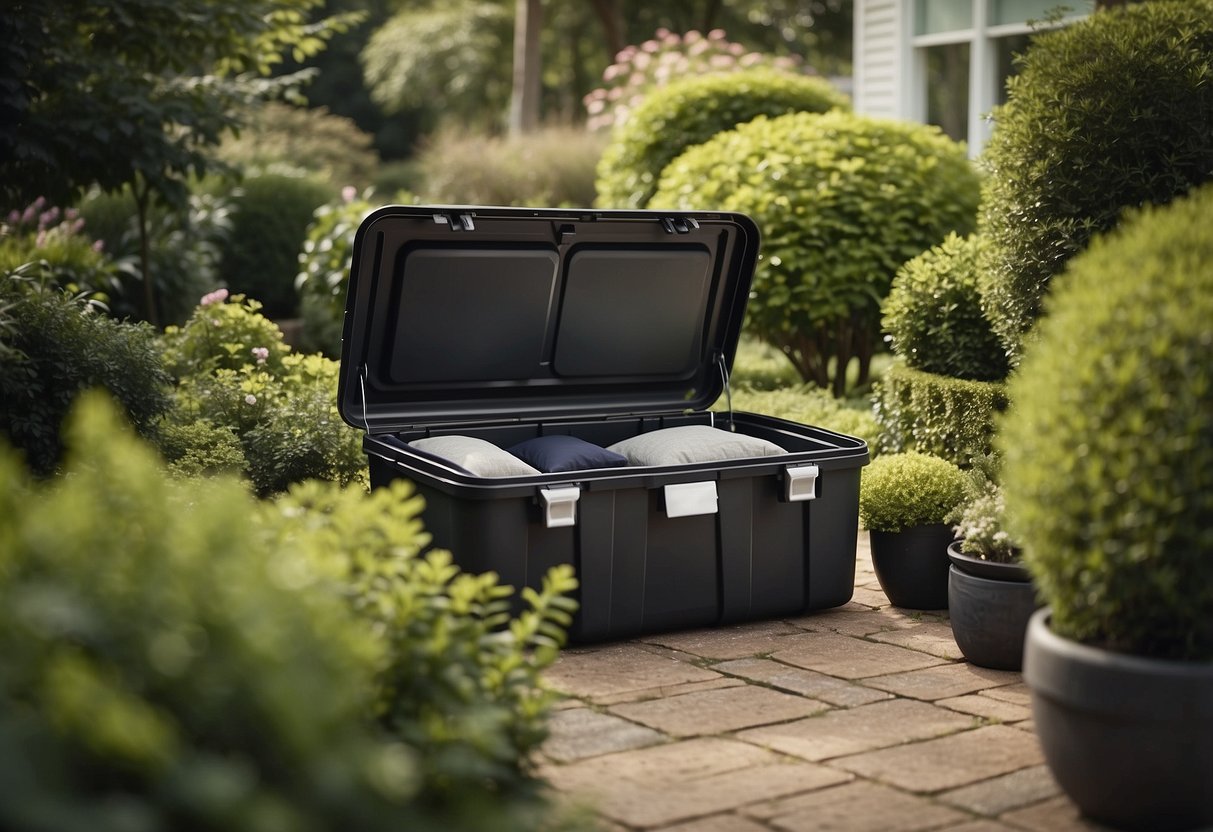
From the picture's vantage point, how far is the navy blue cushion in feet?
15.6

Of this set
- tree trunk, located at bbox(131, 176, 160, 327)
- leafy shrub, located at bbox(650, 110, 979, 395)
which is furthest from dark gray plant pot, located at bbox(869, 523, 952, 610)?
tree trunk, located at bbox(131, 176, 160, 327)

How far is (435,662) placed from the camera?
2.62 metres

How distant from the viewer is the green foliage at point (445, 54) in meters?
30.7

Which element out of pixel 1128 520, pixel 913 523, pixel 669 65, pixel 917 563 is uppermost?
pixel 669 65

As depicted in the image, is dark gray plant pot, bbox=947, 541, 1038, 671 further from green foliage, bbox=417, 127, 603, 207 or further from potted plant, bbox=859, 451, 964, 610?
green foliage, bbox=417, 127, 603, 207

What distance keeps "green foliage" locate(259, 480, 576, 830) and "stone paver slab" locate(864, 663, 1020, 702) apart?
1.55 metres

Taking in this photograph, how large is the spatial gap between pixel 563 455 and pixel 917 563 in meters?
1.39

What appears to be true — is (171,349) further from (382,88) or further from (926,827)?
(382,88)

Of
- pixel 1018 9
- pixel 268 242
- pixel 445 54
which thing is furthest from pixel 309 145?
pixel 445 54

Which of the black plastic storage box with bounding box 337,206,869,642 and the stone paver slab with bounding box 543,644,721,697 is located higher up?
the black plastic storage box with bounding box 337,206,869,642

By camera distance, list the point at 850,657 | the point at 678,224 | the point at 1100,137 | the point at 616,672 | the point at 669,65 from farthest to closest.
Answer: the point at 669,65
the point at 1100,137
the point at 678,224
the point at 850,657
the point at 616,672

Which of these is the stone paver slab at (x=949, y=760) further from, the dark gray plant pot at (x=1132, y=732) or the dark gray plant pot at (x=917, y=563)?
the dark gray plant pot at (x=917, y=563)

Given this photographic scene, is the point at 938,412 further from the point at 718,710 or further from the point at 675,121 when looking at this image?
the point at 675,121

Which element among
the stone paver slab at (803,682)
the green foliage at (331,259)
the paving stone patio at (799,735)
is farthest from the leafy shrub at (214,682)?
the green foliage at (331,259)
